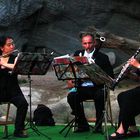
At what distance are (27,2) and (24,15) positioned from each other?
0.39 metres

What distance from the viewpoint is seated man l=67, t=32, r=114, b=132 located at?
7789 mm

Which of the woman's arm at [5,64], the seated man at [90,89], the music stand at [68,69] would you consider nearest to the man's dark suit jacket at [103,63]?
the seated man at [90,89]

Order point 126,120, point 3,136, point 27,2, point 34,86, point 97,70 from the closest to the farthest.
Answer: point 97,70 < point 126,120 < point 3,136 < point 34,86 < point 27,2

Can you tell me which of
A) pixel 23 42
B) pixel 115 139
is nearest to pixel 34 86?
pixel 23 42

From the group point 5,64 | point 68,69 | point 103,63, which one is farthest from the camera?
point 103,63

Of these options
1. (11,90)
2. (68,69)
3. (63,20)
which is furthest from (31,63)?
(63,20)

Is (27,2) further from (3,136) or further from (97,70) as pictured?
(97,70)

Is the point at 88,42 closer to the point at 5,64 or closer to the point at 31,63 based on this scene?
the point at 31,63

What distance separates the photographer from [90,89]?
7.92 meters

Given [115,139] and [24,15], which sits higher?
[24,15]

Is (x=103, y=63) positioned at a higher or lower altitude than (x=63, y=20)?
lower

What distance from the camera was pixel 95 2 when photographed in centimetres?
1406

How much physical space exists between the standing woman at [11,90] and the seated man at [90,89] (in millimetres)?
847

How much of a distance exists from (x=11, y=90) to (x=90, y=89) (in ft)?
3.93
